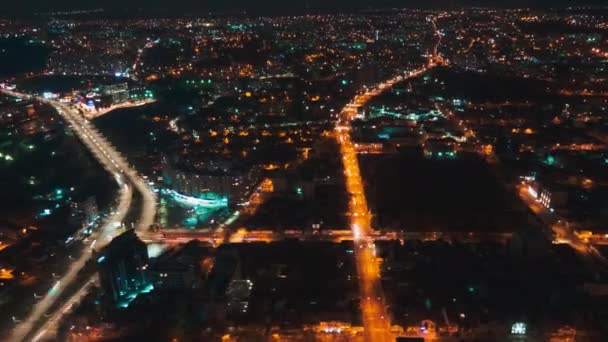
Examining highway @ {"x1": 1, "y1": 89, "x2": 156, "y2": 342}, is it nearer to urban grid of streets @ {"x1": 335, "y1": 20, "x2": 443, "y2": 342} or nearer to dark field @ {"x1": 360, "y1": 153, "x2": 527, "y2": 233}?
urban grid of streets @ {"x1": 335, "y1": 20, "x2": 443, "y2": 342}

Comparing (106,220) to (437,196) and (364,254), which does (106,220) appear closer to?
(364,254)

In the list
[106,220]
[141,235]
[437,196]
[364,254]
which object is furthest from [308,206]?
[106,220]

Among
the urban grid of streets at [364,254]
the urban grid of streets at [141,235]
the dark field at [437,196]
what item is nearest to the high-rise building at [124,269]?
the urban grid of streets at [141,235]

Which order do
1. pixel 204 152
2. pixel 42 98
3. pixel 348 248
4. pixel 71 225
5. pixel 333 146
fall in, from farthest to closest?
pixel 42 98 < pixel 333 146 < pixel 204 152 < pixel 71 225 < pixel 348 248

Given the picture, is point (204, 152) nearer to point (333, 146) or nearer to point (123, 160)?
point (123, 160)

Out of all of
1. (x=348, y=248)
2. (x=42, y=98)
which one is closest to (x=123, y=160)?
(x=348, y=248)
